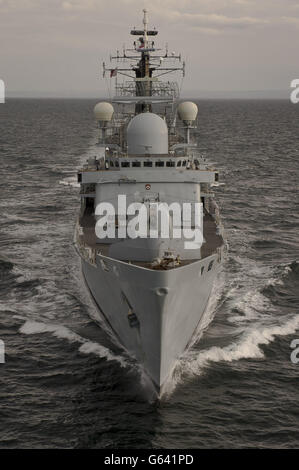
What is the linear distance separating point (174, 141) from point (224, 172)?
88.4 feet

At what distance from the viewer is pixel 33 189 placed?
168 feet

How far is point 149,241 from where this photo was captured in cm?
1945

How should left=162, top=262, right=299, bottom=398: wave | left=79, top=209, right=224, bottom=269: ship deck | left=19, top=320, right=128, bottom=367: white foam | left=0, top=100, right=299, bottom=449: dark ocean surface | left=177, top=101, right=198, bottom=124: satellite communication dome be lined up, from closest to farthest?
left=0, top=100, right=299, bottom=449: dark ocean surface → left=162, top=262, right=299, bottom=398: wave → left=19, top=320, right=128, bottom=367: white foam → left=79, top=209, right=224, bottom=269: ship deck → left=177, top=101, right=198, bottom=124: satellite communication dome

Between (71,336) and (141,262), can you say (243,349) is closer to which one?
(141,262)

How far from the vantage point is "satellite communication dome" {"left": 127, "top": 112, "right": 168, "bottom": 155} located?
95.9 ft

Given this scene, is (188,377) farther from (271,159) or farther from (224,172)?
(271,159)

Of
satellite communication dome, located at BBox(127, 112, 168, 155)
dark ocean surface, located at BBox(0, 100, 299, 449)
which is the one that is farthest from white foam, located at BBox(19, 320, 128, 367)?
satellite communication dome, located at BBox(127, 112, 168, 155)

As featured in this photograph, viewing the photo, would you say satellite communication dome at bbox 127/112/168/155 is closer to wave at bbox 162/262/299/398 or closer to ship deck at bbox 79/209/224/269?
ship deck at bbox 79/209/224/269

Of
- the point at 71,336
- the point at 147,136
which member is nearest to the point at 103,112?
the point at 147,136

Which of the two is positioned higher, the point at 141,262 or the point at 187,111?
the point at 187,111

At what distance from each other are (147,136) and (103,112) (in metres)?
7.84

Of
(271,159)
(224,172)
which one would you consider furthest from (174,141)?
(271,159)

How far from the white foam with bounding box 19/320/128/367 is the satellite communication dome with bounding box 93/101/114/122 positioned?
16873 mm
